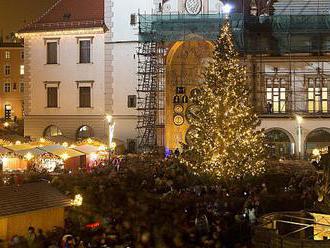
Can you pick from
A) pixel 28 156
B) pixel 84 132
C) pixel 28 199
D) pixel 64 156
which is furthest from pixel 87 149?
pixel 28 199

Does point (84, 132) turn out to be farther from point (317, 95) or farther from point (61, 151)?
point (317, 95)

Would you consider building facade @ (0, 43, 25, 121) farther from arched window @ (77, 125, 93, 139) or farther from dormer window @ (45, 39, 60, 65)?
arched window @ (77, 125, 93, 139)

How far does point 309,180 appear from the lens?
1085 inches

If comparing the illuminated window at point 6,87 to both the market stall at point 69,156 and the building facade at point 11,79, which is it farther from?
the market stall at point 69,156

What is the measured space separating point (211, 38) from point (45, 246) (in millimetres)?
28861

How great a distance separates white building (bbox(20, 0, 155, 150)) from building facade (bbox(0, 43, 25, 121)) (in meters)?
41.9

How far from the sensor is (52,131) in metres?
48.2

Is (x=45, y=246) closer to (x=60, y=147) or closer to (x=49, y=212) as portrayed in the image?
(x=49, y=212)

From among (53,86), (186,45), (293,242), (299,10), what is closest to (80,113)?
A: (53,86)

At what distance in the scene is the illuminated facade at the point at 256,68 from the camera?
145 feet

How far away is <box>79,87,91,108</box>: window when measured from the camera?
155 feet

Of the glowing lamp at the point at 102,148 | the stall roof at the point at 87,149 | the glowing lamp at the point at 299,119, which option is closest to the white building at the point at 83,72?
the glowing lamp at the point at 102,148

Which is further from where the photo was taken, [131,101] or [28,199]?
[131,101]

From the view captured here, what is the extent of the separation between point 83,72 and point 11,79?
153 feet
